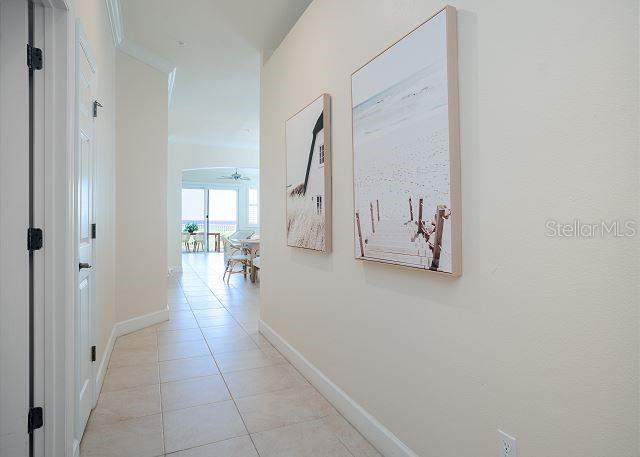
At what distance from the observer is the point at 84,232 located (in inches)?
82.0

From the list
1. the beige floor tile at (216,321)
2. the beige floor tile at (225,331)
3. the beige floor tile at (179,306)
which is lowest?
the beige floor tile at (225,331)

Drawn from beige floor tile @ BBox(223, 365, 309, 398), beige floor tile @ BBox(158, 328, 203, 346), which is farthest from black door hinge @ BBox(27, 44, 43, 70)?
beige floor tile @ BBox(158, 328, 203, 346)

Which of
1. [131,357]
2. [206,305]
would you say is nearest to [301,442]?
[131,357]

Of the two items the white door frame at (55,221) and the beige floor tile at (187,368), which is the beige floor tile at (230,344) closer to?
the beige floor tile at (187,368)

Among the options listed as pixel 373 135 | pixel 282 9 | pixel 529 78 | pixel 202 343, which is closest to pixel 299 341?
pixel 202 343

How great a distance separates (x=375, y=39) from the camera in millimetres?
1926

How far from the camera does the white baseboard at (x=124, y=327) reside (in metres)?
2.64

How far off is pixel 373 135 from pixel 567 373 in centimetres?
126

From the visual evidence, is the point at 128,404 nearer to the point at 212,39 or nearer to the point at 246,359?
the point at 246,359

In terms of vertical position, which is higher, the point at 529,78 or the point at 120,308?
the point at 529,78

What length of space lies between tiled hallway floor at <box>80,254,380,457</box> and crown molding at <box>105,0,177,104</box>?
2853mm

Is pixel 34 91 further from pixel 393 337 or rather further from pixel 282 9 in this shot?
pixel 282 9

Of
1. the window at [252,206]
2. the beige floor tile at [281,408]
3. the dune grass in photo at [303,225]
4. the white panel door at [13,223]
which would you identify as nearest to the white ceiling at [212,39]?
the dune grass in photo at [303,225]

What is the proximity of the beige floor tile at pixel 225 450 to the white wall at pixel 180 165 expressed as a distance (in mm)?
6339
